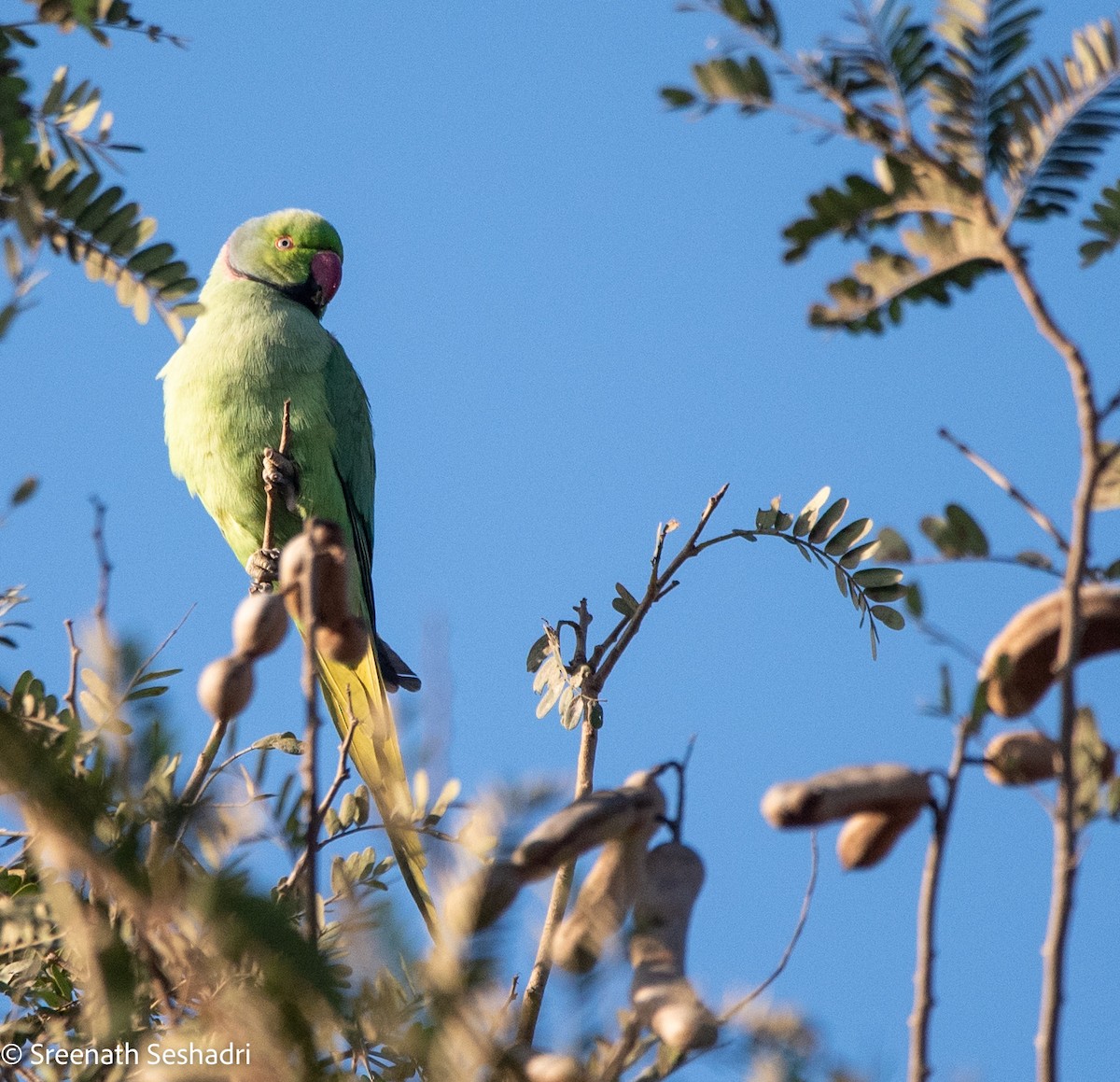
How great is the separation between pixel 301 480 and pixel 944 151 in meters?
3.58

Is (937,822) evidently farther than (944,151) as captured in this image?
No

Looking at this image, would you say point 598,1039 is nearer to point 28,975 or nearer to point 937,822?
point 937,822

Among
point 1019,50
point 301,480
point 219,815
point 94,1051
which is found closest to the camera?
point 1019,50

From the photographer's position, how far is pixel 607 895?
4.87 feet

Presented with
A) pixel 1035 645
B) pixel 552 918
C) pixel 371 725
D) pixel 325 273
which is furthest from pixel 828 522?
pixel 325 273

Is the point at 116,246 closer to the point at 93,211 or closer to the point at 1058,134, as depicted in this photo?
the point at 93,211

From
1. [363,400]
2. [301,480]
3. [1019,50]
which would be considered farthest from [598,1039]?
[363,400]

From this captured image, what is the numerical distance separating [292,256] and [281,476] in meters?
1.38

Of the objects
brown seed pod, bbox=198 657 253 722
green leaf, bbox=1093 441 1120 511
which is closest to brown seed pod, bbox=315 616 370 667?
brown seed pod, bbox=198 657 253 722

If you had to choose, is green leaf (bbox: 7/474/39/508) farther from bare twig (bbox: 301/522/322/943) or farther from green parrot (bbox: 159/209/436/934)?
green parrot (bbox: 159/209/436/934)

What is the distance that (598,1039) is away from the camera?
139 cm

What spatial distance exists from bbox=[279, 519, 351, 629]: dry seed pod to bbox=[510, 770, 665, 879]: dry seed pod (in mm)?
375

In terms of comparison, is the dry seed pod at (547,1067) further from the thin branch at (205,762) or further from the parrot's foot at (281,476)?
the parrot's foot at (281,476)

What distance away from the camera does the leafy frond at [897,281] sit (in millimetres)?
1464
